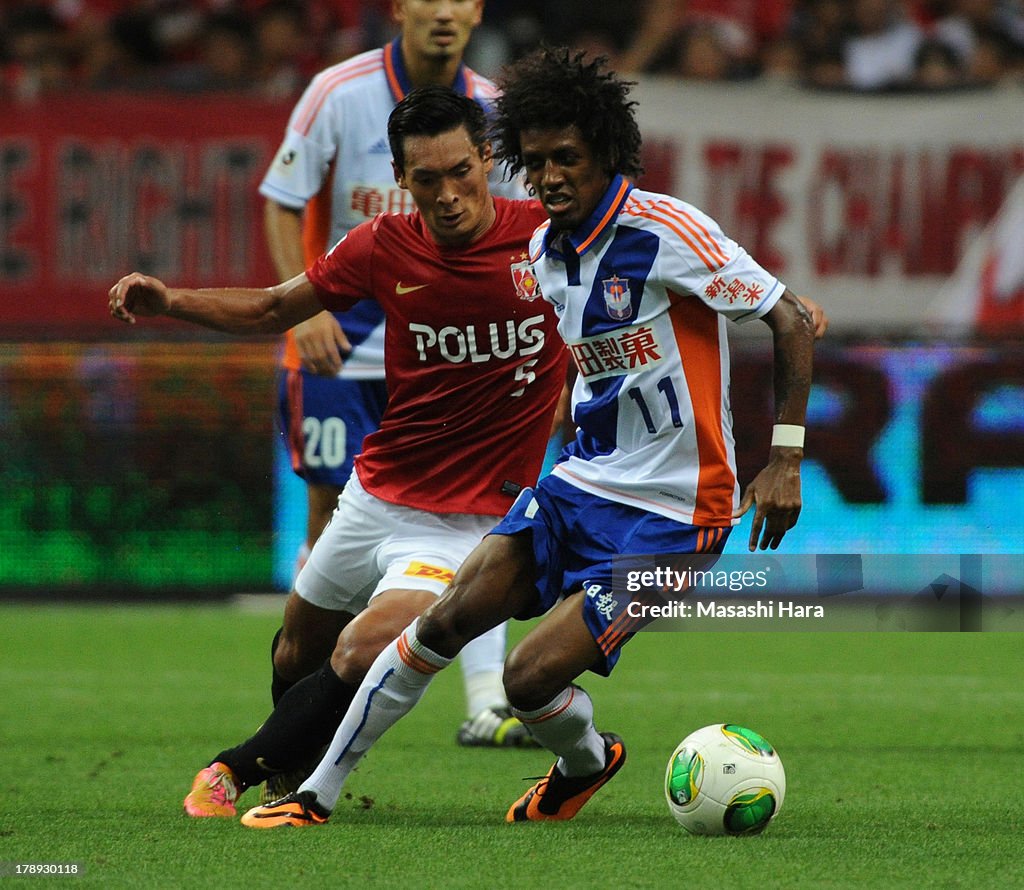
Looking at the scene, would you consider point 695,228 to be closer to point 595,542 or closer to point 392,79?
point 595,542

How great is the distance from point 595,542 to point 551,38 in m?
7.91

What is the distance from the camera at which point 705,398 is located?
437 cm

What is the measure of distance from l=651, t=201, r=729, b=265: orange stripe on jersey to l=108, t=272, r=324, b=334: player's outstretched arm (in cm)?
105

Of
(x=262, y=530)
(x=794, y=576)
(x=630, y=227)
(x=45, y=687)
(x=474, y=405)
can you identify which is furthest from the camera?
(x=262, y=530)

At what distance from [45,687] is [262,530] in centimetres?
251

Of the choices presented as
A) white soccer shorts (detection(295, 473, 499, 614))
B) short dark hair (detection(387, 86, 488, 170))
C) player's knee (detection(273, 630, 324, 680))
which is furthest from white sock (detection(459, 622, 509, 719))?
short dark hair (detection(387, 86, 488, 170))

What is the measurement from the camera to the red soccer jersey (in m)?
4.75

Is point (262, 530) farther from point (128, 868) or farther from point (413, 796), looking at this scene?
point (128, 868)

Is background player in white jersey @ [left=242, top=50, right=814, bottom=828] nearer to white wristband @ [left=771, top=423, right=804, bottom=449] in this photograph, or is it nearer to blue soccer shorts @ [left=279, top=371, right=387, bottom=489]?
white wristband @ [left=771, top=423, right=804, bottom=449]

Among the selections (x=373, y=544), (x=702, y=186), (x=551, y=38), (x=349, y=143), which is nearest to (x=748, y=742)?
(x=373, y=544)

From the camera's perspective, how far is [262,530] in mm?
10125

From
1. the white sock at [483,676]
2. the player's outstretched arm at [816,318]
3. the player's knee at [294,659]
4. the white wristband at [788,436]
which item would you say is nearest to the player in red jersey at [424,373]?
the player's knee at [294,659]

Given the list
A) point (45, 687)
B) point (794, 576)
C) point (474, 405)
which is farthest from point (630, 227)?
point (45, 687)

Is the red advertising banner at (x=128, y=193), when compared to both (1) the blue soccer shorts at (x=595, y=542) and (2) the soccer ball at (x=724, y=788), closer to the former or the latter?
(1) the blue soccer shorts at (x=595, y=542)
